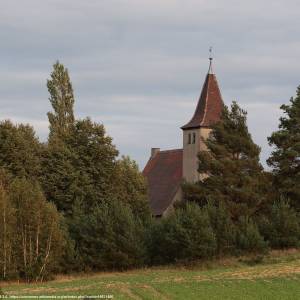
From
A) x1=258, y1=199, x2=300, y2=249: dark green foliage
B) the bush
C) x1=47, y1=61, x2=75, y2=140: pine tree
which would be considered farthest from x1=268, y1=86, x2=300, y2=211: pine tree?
the bush

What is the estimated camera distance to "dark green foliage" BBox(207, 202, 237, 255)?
54281 mm

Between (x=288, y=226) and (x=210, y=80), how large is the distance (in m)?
24.1

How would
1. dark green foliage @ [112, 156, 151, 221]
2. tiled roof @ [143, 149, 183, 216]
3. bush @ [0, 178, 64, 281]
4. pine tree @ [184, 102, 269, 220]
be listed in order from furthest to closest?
tiled roof @ [143, 149, 183, 216] → dark green foliage @ [112, 156, 151, 221] → pine tree @ [184, 102, 269, 220] → bush @ [0, 178, 64, 281]

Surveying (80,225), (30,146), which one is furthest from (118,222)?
(30,146)

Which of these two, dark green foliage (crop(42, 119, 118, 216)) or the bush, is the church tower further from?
the bush

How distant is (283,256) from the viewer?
54.2 metres

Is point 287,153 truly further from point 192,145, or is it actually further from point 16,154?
point 16,154

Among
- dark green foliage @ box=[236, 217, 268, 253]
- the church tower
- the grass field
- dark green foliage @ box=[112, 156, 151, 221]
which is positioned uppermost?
the church tower

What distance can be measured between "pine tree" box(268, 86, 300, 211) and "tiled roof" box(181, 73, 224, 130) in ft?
36.8

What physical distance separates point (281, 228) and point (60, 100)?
21495 millimetres

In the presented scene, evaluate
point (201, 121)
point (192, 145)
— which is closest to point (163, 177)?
point (192, 145)

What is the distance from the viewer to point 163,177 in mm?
85875

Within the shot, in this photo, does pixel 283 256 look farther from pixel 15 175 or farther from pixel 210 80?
pixel 210 80

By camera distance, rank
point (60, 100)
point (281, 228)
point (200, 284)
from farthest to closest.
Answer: point (60, 100) < point (281, 228) < point (200, 284)
